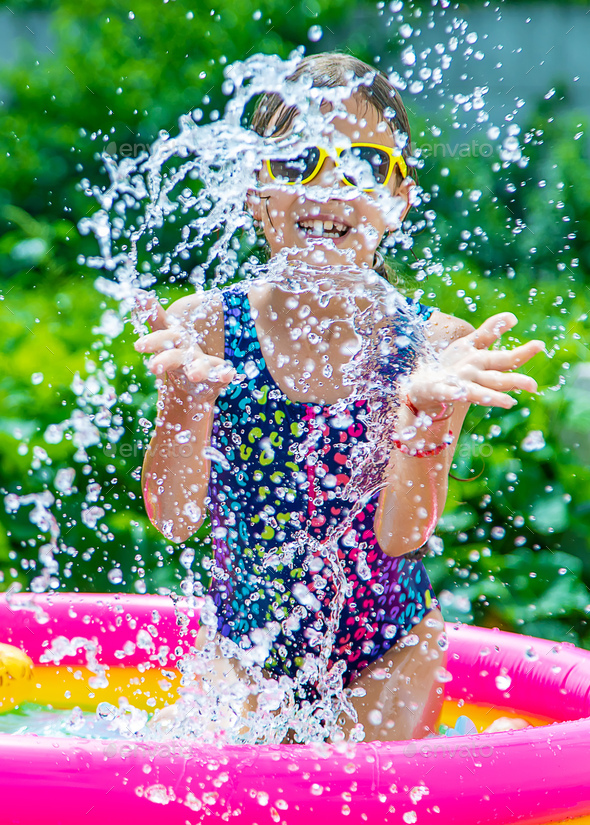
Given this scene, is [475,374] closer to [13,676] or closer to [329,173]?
[329,173]

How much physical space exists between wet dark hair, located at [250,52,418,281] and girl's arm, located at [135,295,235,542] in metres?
0.39

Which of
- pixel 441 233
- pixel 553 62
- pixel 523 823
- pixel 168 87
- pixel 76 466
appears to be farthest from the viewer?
pixel 168 87

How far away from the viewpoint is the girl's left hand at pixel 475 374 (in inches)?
56.6

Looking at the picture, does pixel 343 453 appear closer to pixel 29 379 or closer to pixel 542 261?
pixel 29 379

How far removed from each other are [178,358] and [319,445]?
500 millimetres

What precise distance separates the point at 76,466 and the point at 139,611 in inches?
43.6

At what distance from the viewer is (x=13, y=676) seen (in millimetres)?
2396

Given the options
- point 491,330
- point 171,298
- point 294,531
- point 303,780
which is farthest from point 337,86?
point 171,298

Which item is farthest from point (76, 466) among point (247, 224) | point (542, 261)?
point (542, 261)

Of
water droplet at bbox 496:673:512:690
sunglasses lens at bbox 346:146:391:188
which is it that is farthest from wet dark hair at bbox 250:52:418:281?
water droplet at bbox 496:673:512:690

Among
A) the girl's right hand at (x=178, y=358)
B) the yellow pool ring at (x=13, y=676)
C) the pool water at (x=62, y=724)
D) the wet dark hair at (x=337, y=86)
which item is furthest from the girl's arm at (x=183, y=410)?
the yellow pool ring at (x=13, y=676)

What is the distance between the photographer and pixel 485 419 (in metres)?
3.51

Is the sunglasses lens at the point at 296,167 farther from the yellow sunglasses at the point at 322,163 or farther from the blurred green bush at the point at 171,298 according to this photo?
the blurred green bush at the point at 171,298

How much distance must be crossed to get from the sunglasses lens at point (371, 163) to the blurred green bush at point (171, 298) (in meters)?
0.46
